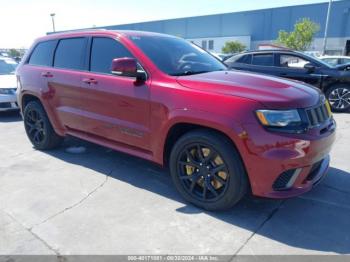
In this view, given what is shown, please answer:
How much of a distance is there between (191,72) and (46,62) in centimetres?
255

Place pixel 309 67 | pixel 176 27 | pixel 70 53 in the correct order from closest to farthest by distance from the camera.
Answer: pixel 70 53 → pixel 309 67 → pixel 176 27

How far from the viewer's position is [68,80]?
4367 millimetres

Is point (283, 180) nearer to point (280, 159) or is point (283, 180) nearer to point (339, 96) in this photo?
point (280, 159)

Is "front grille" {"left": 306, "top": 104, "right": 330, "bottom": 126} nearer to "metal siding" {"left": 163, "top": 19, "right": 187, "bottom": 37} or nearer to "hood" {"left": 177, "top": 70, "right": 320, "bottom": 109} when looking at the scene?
"hood" {"left": 177, "top": 70, "right": 320, "bottom": 109}

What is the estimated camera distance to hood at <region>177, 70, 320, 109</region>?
2.85m

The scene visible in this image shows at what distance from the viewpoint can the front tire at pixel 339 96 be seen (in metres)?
8.06

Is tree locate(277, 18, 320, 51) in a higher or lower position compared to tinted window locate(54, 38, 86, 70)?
higher

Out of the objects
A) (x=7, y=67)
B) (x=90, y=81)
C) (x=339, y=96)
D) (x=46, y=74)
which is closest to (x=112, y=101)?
(x=90, y=81)

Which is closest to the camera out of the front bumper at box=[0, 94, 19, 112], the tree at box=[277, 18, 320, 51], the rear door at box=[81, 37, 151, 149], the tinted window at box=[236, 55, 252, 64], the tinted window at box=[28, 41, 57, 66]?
the rear door at box=[81, 37, 151, 149]

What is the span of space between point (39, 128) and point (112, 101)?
2017 mm

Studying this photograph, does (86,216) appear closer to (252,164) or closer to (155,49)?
(252,164)

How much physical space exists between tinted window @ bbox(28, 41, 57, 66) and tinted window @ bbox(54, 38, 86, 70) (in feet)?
0.58

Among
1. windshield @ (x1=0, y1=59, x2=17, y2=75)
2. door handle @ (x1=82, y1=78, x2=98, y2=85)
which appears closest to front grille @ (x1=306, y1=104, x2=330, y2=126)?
door handle @ (x1=82, y1=78, x2=98, y2=85)

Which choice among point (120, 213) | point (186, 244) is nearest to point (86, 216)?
point (120, 213)
